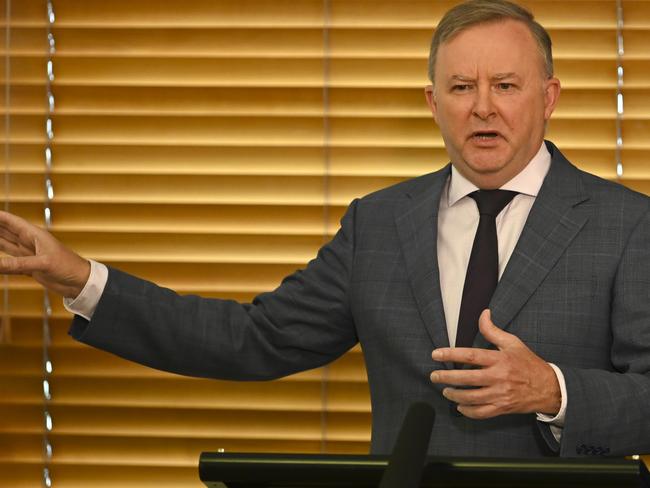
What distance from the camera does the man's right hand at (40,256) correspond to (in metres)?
→ 1.56

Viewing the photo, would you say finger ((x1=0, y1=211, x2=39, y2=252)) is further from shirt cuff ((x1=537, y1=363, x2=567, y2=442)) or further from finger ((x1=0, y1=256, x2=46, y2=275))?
shirt cuff ((x1=537, y1=363, x2=567, y2=442))

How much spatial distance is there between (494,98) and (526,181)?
0.51ft

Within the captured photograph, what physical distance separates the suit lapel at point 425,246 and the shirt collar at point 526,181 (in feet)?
0.11

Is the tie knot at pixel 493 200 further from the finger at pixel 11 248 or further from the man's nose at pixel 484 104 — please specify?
the finger at pixel 11 248

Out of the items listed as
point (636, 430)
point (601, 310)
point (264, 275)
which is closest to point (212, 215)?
point (264, 275)

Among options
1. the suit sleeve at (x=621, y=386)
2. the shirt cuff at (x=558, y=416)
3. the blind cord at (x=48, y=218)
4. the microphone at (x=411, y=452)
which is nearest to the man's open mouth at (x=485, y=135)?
the suit sleeve at (x=621, y=386)

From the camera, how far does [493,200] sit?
1.70 m

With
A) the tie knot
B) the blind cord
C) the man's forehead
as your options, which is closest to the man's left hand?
the tie knot

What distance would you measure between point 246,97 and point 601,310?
2.93 ft

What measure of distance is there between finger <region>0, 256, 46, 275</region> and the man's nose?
71 centimetres

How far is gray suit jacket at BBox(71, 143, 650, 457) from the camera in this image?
1.52m

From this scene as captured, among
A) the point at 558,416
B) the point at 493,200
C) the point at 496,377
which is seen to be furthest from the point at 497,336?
the point at 493,200

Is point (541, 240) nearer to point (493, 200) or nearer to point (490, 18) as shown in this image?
point (493, 200)

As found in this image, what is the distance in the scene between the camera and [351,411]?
2094 mm
